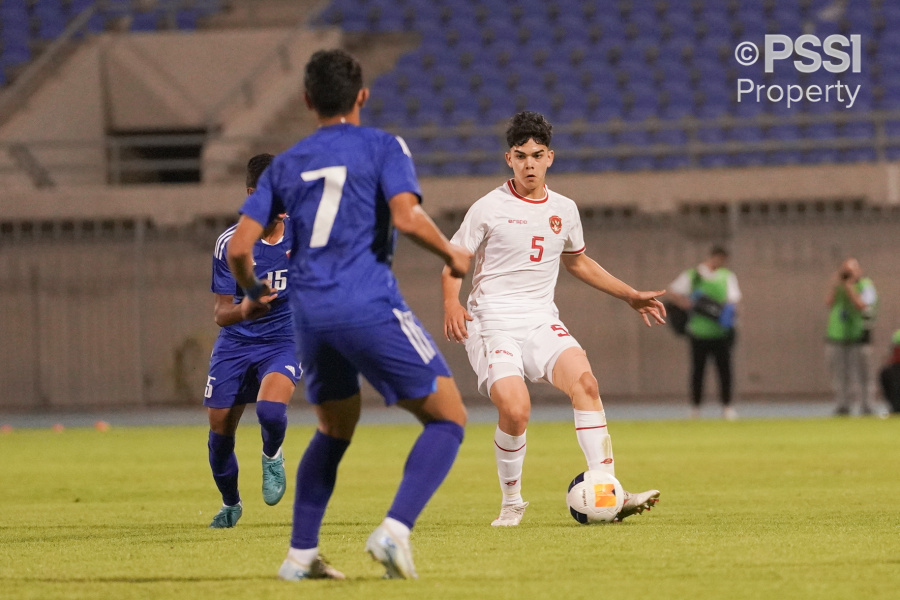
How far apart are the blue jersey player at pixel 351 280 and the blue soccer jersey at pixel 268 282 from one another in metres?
2.34

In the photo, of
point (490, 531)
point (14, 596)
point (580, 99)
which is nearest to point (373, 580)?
point (14, 596)

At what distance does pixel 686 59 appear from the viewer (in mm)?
21297

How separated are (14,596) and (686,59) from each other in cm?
1802

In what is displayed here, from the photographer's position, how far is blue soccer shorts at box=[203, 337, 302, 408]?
7441mm

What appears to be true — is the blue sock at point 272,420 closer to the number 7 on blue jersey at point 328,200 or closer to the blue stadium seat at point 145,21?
the number 7 on blue jersey at point 328,200

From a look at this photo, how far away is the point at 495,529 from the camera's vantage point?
6855mm

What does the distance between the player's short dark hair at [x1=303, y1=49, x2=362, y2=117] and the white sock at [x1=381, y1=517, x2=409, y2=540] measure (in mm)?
1506

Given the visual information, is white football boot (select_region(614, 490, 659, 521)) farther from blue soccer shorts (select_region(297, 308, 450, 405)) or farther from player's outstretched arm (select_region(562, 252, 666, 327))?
blue soccer shorts (select_region(297, 308, 450, 405))

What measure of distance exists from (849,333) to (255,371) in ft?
37.0

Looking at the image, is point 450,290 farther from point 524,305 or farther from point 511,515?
point 511,515

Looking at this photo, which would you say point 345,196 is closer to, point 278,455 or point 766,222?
point 278,455

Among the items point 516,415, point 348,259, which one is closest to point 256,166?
point 516,415

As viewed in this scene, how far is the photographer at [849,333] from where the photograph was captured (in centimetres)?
1684

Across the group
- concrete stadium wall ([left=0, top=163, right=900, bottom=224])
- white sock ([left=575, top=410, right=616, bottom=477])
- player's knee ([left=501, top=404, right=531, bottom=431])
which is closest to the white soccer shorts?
player's knee ([left=501, top=404, right=531, bottom=431])
